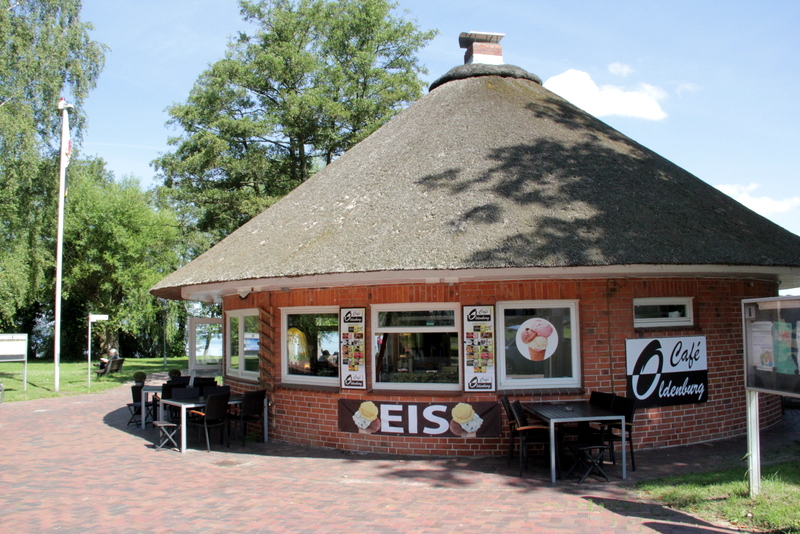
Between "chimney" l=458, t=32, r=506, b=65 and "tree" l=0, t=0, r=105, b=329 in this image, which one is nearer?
"chimney" l=458, t=32, r=506, b=65

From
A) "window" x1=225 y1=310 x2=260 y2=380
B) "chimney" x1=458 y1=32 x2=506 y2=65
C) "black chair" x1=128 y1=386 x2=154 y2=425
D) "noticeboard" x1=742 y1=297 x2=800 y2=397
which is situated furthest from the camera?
"chimney" x1=458 y1=32 x2=506 y2=65

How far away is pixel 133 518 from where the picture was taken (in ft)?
20.9

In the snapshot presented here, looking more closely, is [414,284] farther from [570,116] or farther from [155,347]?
[155,347]

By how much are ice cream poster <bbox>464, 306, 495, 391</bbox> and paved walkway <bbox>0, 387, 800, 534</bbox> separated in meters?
1.10

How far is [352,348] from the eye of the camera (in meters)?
9.52

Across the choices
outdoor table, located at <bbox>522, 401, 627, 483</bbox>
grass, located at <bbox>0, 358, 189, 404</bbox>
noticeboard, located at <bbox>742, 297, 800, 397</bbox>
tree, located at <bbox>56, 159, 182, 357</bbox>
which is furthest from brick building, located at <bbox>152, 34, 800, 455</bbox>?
tree, located at <bbox>56, 159, 182, 357</bbox>

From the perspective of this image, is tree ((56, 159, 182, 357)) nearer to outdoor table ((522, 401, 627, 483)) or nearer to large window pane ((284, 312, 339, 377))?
large window pane ((284, 312, 339, 377))

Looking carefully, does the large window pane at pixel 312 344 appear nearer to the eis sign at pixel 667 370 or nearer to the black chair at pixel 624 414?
the black chair at pixel 624 414

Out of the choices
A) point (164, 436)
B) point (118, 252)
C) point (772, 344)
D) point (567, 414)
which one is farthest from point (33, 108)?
point (772, 344)

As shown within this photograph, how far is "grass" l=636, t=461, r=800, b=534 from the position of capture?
5489 mm

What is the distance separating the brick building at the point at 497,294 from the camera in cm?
820

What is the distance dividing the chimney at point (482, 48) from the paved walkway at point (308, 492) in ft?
32.7

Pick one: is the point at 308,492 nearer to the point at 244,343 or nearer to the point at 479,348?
the point at 479,348

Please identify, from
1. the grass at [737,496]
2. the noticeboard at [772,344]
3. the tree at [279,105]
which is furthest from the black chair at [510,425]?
the tree at [279,105]
